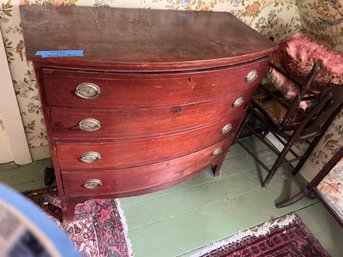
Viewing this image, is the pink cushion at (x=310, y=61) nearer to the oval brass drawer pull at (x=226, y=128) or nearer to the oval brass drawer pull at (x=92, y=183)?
the oval brass drawer pull at (x=226, y=128)

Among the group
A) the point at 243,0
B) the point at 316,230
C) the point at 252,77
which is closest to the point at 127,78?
the point at 252,77

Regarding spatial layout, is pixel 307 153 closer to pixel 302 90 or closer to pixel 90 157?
pixel 302 90

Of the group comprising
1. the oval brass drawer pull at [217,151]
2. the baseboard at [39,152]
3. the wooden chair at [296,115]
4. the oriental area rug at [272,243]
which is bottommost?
the oriental area rug at [272,243]

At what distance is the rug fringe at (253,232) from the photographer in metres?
1.45

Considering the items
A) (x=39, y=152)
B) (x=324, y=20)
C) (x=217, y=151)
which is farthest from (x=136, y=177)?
(x=324, y=20)

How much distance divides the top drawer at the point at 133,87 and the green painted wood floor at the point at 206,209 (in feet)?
2.56

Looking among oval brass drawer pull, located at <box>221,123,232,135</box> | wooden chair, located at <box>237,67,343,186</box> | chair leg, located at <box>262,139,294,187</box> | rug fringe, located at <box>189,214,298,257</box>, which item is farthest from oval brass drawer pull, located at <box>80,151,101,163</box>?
chair leg, located at <box>262,139,294,187</box>

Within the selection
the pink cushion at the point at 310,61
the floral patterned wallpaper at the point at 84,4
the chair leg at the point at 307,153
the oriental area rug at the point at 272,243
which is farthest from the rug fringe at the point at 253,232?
the floral patterned wallpaper at the point at 84,4

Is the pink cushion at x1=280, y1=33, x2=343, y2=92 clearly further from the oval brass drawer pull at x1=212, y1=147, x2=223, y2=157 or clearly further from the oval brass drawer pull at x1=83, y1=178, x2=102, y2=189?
the oval brass drawer pull at x1=83, y1=178, x2=102, y2=189

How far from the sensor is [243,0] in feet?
4.98

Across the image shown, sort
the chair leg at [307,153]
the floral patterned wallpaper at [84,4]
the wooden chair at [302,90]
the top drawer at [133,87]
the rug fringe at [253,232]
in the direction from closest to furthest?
the top drawer at [133,87] < the floral patterned wallpaper at [84,4] < the wooden chair at [302,90] < the rug fringe at [253,232] < the chair leg at [307,153]

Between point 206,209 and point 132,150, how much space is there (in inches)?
29.4

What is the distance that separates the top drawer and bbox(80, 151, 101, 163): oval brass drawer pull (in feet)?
0.76

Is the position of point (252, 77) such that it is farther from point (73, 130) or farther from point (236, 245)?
point (236, 245)
